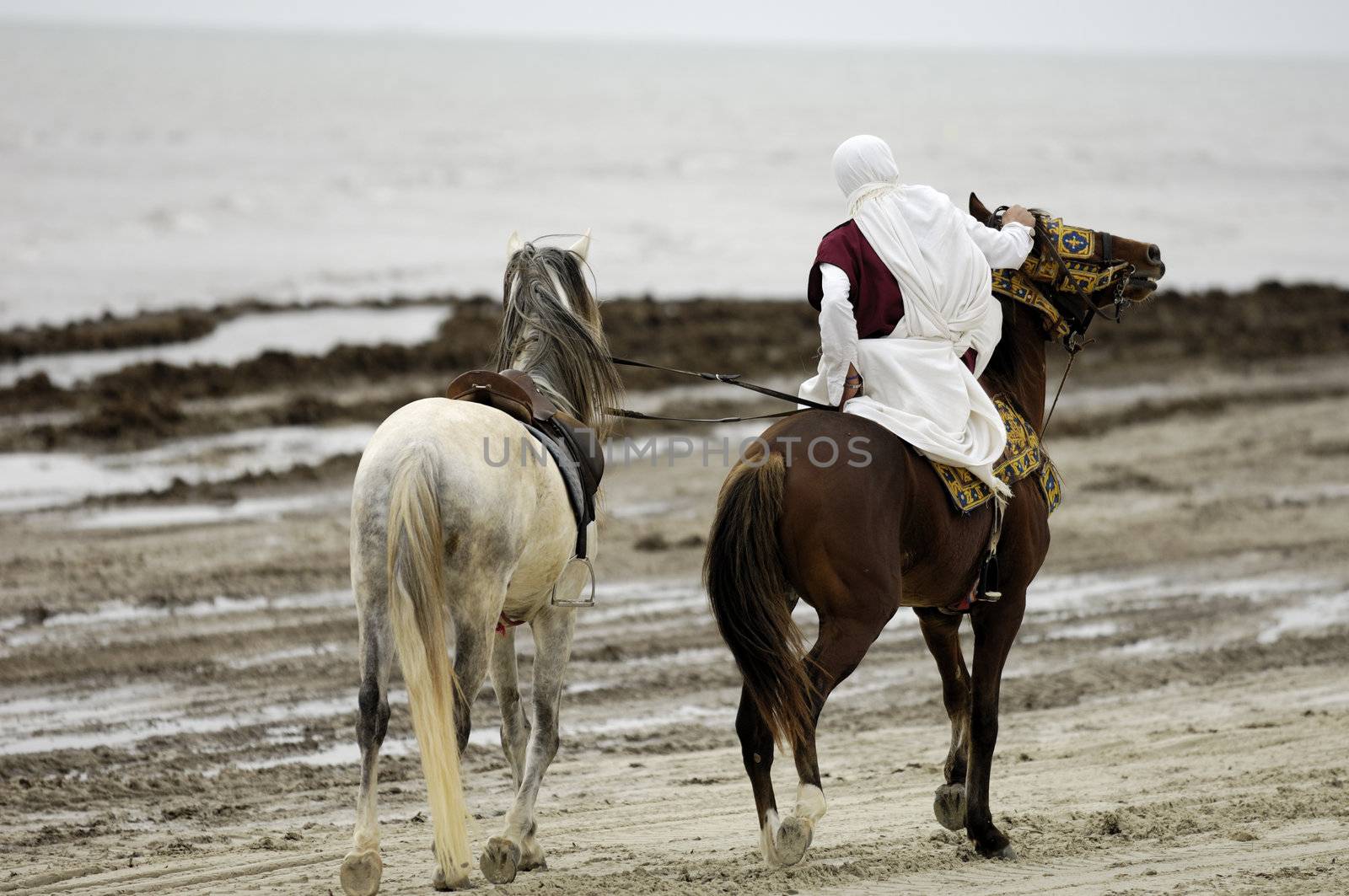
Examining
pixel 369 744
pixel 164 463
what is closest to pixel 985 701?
pixel 369 744

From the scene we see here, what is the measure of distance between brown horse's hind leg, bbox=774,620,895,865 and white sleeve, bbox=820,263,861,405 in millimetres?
908

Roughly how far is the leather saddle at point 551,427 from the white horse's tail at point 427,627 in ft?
2.59

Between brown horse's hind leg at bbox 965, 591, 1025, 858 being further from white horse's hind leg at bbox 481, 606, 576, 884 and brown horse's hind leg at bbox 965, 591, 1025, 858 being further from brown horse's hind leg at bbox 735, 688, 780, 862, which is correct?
white horse's hind leg at bbox 481, 606, 576, 884

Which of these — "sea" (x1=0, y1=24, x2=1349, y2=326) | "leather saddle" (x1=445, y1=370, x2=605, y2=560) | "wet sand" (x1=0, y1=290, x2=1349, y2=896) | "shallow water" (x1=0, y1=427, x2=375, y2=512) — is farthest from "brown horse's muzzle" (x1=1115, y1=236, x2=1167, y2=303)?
"shallow water" (x1=0, y1=427, x2=375, y2=512)

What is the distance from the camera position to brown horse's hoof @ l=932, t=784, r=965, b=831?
5.95 meters

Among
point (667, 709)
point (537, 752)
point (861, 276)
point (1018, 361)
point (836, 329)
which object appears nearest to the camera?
point (836, 329)

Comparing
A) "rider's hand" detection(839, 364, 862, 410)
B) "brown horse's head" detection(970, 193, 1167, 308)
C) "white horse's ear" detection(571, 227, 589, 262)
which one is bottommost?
"rider's hand" detection(839, 364, 862, 410)

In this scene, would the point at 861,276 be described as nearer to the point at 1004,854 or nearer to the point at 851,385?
the point at 851,385

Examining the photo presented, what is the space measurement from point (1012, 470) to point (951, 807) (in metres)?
1.46

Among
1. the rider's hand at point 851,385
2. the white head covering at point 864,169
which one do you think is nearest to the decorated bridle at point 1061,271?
the white head covering at point 864,169

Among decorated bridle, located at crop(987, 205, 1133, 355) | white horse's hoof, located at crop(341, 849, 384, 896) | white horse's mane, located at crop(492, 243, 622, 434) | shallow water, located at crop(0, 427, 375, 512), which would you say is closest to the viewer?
white horse's hoof, located at crop(341, 849, 384, 896)

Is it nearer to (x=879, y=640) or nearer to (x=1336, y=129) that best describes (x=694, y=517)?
(x=879, y=640)

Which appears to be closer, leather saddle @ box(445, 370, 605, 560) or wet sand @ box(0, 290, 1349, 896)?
wet sand @ box(0, 290, 1349, 896)

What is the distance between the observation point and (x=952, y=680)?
6.18 meters
